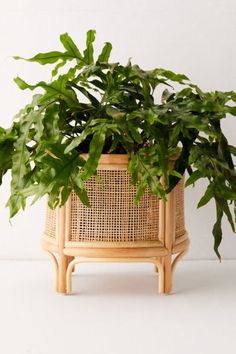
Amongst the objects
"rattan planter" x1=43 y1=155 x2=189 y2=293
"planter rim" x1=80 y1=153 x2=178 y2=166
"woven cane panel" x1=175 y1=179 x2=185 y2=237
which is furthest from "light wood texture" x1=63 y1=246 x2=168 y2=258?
"planter rim" x1=80 y1=153 x2=178 y2=166

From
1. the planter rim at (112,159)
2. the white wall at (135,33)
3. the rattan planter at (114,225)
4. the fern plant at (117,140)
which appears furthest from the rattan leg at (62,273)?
the white wall at (135,33)

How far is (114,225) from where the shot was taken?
1611 mm

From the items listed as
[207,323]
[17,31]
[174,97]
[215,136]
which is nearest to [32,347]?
[207,323]

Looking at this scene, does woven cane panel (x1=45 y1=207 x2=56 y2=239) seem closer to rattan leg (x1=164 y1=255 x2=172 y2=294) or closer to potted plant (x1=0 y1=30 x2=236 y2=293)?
potted plant (x1=0 y1=30 x2=236 y2=293)

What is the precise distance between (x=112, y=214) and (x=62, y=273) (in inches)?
Answer: 8.6

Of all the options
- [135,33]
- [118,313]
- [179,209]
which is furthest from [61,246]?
[135,33]

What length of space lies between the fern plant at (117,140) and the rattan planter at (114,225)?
47 mm

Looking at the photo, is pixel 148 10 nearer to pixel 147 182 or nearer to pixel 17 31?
pixel 17 31

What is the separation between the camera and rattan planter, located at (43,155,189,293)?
159 centimetres

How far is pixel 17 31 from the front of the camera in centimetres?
212

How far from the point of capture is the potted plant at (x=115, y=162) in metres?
1.47

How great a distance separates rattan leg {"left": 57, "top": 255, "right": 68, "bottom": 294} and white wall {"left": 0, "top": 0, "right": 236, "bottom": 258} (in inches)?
26.6

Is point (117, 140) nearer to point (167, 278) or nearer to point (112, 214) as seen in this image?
point (112, 214)

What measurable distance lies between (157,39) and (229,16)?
27 centimetres
